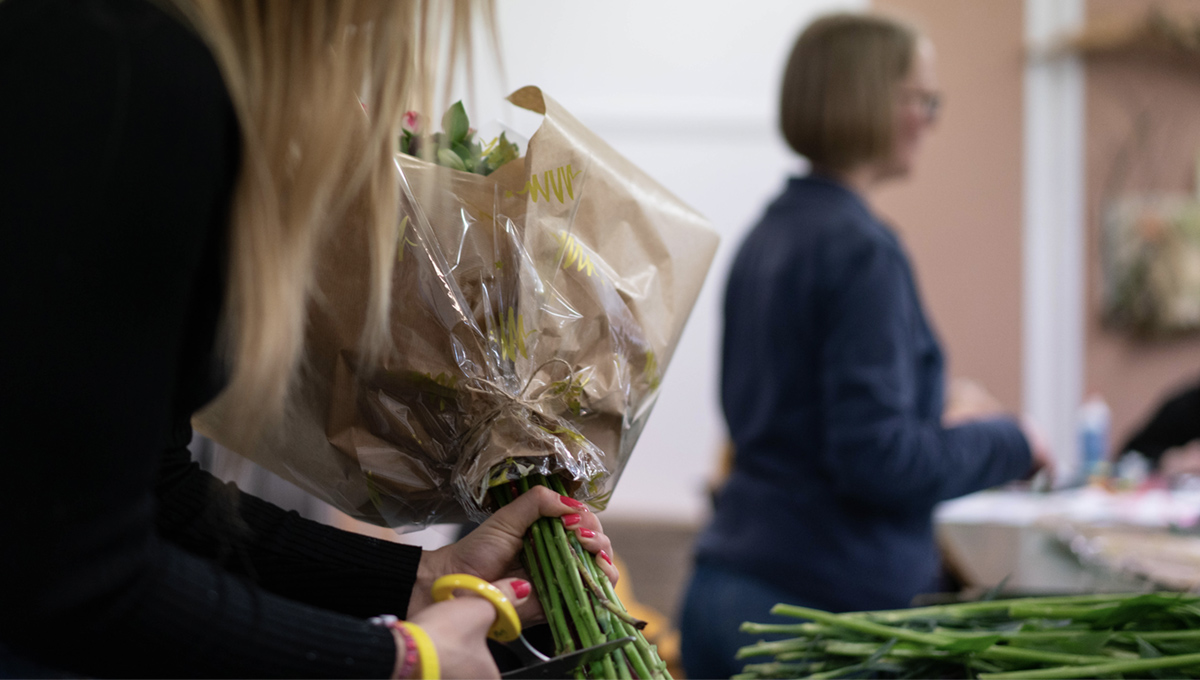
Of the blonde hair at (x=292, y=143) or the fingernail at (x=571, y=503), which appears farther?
the fingernail at (x=571, y=503)

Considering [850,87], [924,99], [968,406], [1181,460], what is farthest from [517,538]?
[1181,460]

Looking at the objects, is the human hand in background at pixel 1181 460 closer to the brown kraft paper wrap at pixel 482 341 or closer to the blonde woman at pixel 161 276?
the brown kraft paper wrap at pixel 482 341

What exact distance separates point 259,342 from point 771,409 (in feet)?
3.32

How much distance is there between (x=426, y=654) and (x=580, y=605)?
14 cm

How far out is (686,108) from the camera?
429 centimetres

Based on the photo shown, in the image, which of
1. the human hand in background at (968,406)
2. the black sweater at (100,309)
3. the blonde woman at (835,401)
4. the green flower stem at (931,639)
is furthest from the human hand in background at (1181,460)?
the black sweater at (100,309)

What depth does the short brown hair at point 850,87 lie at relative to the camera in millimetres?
1530

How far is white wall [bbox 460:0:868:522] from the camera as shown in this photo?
4.28 meters

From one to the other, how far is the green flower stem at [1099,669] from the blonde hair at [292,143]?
0.61 m

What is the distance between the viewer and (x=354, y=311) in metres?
0.67

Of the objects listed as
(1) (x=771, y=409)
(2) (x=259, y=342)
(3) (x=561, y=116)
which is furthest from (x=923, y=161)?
(2) (x=259, y=342)

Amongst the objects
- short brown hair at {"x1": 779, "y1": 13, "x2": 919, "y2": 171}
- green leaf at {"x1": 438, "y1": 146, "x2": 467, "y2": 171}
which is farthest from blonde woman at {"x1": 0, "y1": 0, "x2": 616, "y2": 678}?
short brown hair at {"x1": 779, "y1": 13, "x2": 919, "y2": 171}

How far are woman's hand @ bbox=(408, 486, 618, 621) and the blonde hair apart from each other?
0.60 feet

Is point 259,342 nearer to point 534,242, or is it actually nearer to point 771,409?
point 534,242
